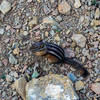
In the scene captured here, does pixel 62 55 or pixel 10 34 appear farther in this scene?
pixel 10 34

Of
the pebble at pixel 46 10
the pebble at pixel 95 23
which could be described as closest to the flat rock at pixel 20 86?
the pebble at pixel 46 10

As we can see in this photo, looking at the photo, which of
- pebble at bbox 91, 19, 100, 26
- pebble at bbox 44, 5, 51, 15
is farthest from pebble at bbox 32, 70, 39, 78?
pebble at bbox 91, 19, 100, 26

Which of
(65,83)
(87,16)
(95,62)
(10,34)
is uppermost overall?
(87,16)

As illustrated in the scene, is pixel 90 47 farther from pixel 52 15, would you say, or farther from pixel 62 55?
pixel 52 15

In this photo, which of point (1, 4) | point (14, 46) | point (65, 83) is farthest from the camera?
point (1, 4)

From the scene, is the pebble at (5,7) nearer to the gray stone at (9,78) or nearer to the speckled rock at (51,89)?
the gray stone at (9,78)

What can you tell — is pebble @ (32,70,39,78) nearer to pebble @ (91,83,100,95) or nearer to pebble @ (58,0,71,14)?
pebble @ (91,83,100,95)

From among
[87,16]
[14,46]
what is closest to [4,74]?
[14,46]
